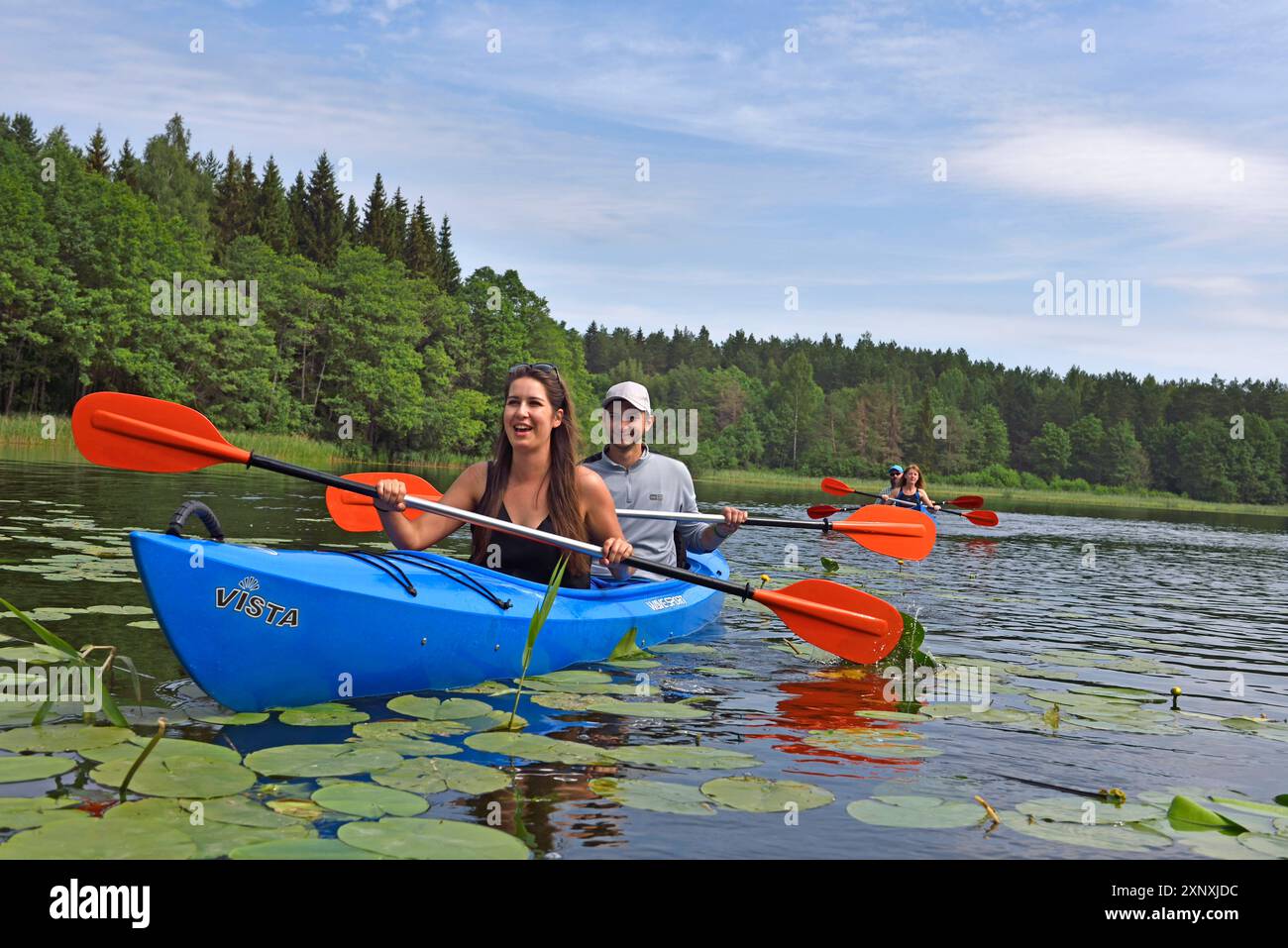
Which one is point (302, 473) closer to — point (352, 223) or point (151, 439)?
point (151, 439)

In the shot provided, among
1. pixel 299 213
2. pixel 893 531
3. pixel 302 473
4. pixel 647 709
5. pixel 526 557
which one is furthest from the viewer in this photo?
pixel 299 213

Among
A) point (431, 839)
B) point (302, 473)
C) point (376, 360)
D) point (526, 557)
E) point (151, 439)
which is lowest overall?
point (431, 839)

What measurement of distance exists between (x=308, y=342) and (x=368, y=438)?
494 centimetres

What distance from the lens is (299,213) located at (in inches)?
2391

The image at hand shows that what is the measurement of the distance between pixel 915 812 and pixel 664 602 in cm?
341

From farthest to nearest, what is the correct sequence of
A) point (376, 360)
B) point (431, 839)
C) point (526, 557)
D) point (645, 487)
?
1. point (376, 360)
2. point (645, 487)
3. point (526, 557)
4. point (431, 839)

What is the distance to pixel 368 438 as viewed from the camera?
45281 millimetres

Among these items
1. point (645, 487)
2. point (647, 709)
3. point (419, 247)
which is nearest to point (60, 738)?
point (647, 709)

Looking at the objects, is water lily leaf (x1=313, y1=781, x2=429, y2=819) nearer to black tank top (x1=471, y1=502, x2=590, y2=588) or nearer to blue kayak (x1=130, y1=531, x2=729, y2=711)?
blue kayak (x1=130, y1=531, x2=729, y2=711)

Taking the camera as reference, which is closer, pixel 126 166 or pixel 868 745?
pixel 868 745

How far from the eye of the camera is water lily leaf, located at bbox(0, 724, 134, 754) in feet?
11.4

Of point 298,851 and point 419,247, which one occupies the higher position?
point 419,247
